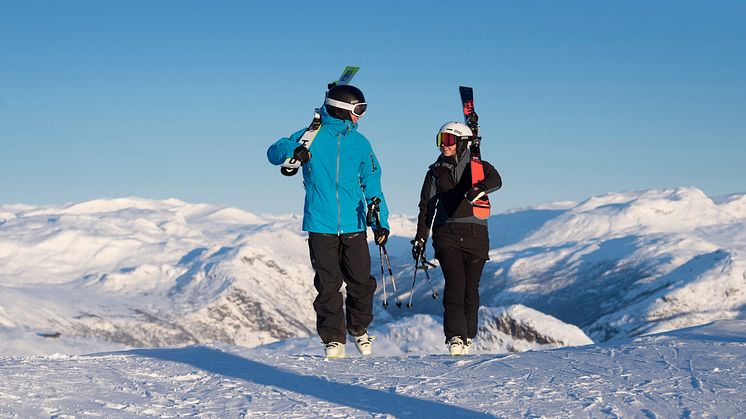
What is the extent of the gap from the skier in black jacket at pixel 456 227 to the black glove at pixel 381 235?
693 millimetres

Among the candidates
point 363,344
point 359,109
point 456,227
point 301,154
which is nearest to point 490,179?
point 456,227

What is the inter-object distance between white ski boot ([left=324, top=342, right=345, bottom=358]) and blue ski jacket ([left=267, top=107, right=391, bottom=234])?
1.74m

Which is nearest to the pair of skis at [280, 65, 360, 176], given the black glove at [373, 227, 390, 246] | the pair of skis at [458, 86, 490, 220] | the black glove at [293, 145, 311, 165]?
the black glove at [293, 145, 311, 165]

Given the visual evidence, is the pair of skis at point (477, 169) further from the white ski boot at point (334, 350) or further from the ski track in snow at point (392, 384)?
the white ski boot at point (334, 350)

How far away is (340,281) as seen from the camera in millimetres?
13570

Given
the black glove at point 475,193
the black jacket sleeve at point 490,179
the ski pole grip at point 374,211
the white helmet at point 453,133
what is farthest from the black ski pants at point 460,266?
the white helmet at point 453,133

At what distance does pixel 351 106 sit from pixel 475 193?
2292 millimetres

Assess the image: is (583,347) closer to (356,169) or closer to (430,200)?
(430,200)

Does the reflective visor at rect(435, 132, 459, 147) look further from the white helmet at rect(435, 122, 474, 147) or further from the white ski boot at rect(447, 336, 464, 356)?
the white ski boot at rect(447, 336, 464, 356)

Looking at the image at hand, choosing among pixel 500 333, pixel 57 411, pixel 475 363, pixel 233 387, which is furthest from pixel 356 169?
pixel 500 333

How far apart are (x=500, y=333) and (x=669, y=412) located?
190038 mm

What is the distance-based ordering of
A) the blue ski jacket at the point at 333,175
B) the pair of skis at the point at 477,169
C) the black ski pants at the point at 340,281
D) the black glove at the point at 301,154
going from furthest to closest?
the pair of skis at the point at 477,169, the black ski pants at the point at 340,281, the blue ski jacket at the point at 333,175, the black glove at the point at 301,154

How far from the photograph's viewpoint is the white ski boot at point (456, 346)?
44.9 feet

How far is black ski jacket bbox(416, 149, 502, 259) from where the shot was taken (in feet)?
45.3
